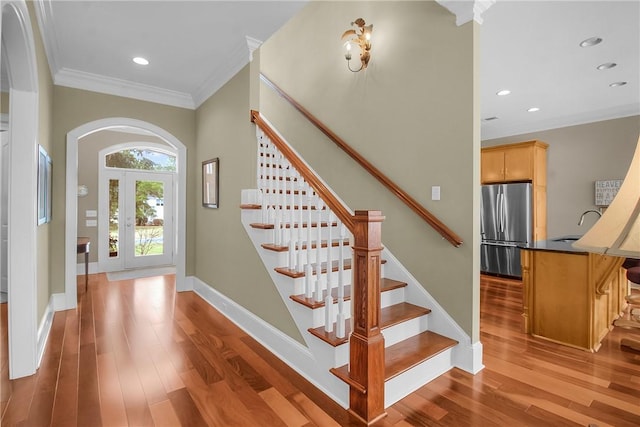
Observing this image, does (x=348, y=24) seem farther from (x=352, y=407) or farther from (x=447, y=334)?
(x=352, y=407)

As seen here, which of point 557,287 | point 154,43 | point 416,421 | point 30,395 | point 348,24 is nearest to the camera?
point 416,421

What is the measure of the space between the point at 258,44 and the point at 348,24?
1.23 metres

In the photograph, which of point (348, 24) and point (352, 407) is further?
point (348, 24)

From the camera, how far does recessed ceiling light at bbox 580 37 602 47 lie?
3152 millimetres

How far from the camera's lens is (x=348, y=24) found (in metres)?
3.71

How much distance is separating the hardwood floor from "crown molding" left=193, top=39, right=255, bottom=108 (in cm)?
283

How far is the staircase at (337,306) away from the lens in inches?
80.0

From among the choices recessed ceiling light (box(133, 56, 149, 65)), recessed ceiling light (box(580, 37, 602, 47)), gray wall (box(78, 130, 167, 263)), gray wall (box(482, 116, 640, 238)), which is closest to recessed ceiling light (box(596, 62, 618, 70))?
recessed ceiling light (box(580, 37, 602, 47))

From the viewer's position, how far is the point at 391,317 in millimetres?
2488

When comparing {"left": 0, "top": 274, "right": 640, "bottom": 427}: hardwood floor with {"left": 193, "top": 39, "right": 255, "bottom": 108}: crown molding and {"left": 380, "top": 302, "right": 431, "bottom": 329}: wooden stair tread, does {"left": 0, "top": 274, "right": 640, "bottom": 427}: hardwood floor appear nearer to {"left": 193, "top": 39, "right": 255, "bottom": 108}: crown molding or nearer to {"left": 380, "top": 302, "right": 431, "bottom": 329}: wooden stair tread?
{"left": 380, "top": 302, "right": 431, "bottom": 329}: wooden stair tread

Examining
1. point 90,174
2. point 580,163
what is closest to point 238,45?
point 90,174

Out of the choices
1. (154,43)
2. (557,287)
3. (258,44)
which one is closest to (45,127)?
(154,43)

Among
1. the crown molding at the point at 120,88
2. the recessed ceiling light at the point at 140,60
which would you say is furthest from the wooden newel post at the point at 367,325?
the crown molding at the point at 120,88

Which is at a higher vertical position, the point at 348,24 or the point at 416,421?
the point at 348,24
